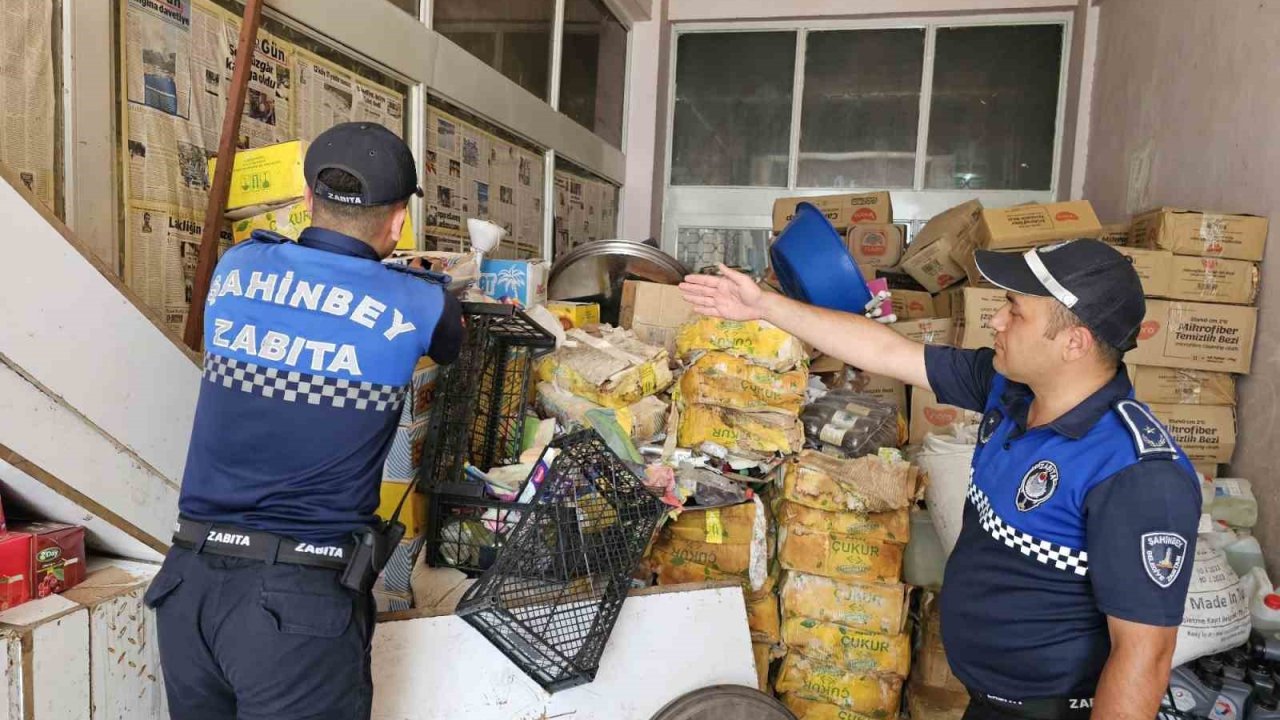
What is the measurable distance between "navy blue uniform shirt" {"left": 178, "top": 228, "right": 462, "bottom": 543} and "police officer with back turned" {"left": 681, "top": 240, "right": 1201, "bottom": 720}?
1.06 meters

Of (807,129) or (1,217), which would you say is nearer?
(1,217)

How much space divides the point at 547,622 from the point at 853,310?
1.43 metres

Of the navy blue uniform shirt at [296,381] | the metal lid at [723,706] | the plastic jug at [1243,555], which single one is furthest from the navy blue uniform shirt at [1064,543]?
A: the plastic jug at [1243,555]

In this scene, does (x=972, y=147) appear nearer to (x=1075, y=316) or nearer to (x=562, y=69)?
(x=562, y=69)

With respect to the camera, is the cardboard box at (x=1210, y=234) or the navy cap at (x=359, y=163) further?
the cardboard box at (x=1210, y=234)

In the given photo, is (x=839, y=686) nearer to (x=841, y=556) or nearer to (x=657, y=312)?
(x=841, y=556)

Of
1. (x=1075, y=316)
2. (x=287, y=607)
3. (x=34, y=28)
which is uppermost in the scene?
(x=34, y=28)

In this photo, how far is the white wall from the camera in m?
2.60

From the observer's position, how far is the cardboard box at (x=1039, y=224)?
3385 mm

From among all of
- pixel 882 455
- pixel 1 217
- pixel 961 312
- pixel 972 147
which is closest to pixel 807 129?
pixel 972 147

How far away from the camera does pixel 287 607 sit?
114 cm

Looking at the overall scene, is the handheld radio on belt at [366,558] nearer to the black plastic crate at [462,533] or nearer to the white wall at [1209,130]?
the black plastic crate at [462,533]

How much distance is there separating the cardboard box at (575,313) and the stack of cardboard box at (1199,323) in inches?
84.3

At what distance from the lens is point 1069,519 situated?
113 cm
